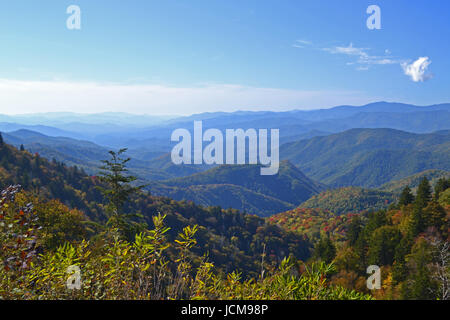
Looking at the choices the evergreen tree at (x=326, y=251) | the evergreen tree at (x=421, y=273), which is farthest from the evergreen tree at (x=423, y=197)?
the evergreen tree at (x=326, y=251)

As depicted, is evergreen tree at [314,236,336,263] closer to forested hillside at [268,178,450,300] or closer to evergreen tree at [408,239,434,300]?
forested hillside at [268,178,450,300]

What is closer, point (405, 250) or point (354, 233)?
point (405, 250)

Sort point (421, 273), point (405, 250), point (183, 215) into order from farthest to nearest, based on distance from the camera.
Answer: point (183, 215), point (405, 250), point (421, 273)

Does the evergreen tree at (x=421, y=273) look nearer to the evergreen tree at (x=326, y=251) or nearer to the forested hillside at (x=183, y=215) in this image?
the evergreen tree at (x=326, y=251)

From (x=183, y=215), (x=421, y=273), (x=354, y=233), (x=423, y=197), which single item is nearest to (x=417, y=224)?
(x=423, y=197)

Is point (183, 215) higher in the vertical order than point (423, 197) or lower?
lower

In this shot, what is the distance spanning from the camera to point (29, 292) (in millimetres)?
4551

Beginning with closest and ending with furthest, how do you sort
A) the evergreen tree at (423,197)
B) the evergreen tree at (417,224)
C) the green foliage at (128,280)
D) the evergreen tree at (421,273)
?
the green foliage at (128,280) < the evergreen tree at (421,273) < the evergreen tree at (417,224) < the evergreen tree at (423,197)

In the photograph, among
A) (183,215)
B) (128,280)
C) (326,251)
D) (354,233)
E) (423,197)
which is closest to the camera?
(128,280)

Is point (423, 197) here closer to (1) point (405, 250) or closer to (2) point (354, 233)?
(1) point (405, 250)

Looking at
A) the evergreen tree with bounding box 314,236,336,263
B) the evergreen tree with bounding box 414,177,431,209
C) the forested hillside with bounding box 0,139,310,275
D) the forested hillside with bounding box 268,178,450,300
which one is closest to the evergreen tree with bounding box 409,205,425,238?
the forested hillside with bounding box 268,178,450,300

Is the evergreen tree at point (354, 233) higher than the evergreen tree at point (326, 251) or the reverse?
higher
